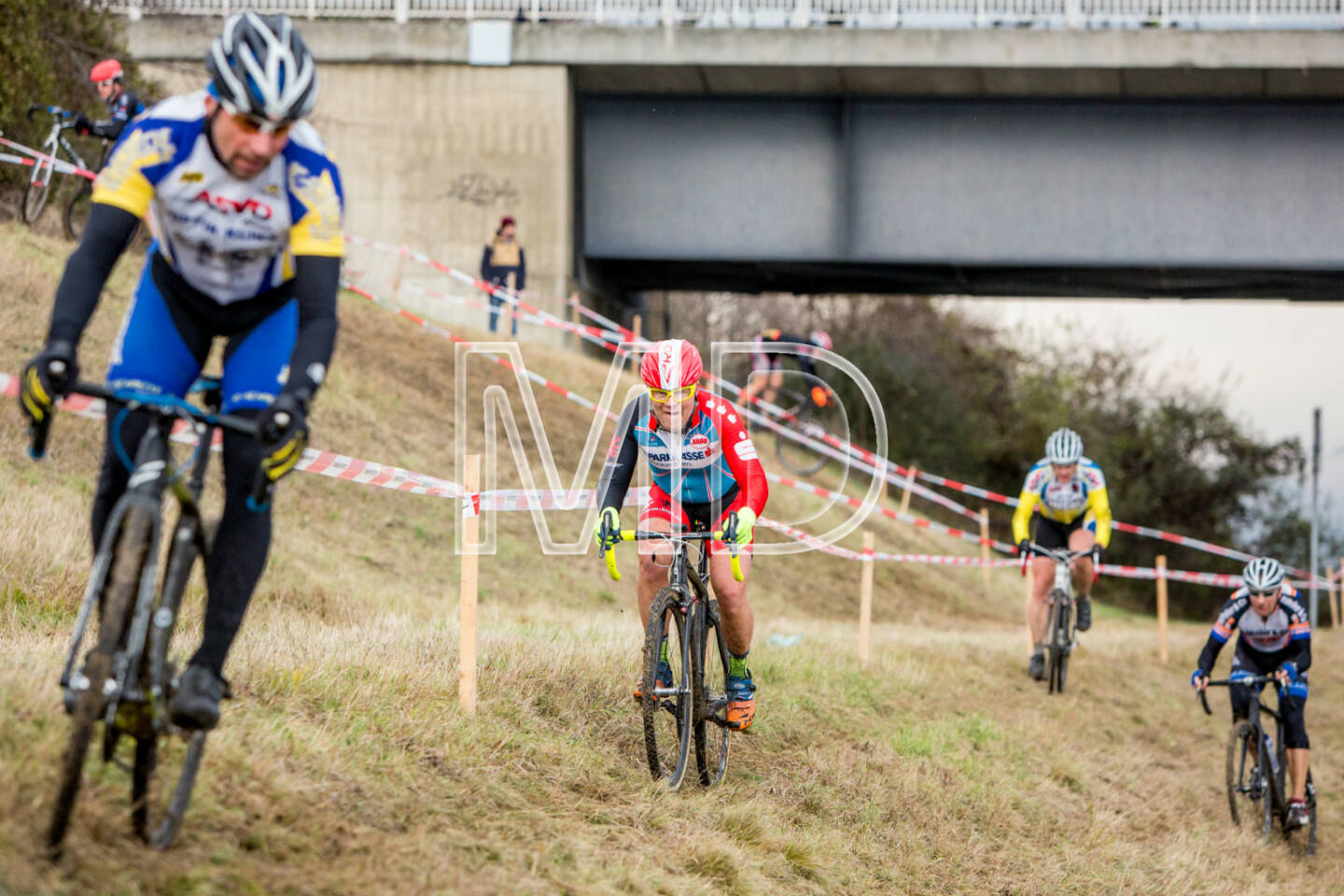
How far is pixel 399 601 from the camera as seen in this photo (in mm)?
10977

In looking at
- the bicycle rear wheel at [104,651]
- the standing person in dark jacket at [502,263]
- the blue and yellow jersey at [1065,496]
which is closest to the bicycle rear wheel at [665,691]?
the bicycle rear wheel at [104,651]

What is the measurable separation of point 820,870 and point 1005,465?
39.3 metres

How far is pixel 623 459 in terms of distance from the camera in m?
6.32

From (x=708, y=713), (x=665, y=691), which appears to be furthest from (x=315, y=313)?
(x=708, y=713)

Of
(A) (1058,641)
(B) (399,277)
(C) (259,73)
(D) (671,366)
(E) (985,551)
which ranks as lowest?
(A) (1058,641)

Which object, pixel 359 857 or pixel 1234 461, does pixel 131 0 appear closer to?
pixel 359 857

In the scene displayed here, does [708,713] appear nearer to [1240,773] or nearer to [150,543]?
[150,543]

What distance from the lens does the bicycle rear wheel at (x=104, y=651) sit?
349 cm

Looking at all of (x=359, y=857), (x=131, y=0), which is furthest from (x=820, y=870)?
(x=131, y=0)

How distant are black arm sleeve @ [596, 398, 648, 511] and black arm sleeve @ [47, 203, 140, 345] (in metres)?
2.81

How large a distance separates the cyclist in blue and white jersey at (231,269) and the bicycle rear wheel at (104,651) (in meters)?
0.24

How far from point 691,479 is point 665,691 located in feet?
3.59

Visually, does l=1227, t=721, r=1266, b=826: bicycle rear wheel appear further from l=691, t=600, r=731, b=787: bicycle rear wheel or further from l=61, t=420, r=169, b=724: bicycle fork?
l=61, t=420, r=169, b=724: bicycle fork

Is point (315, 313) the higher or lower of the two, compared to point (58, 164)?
lower
